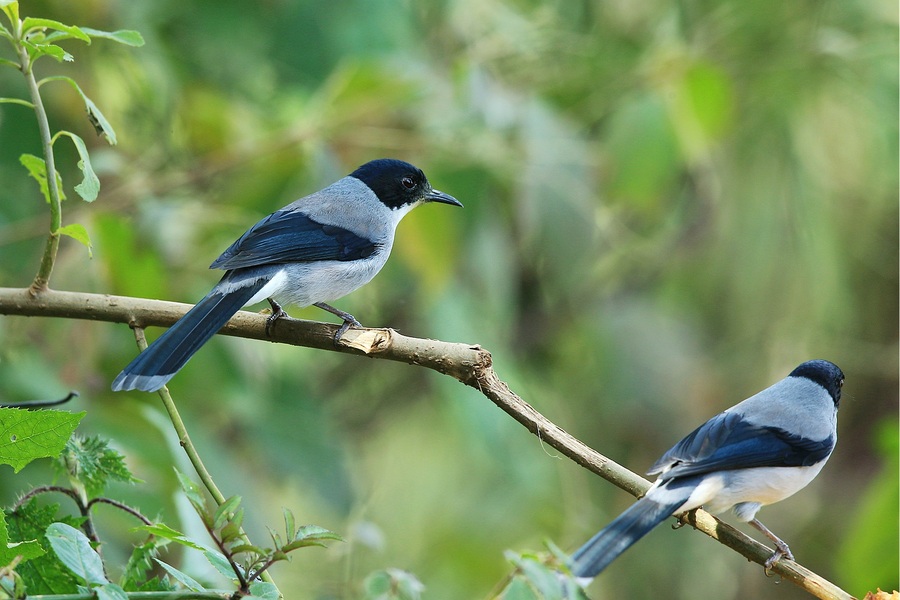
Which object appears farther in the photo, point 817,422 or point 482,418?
point 482,418

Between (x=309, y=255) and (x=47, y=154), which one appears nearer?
(x=47, y=154)

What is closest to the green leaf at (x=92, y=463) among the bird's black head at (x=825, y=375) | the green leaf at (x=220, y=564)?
the green leaf at (x=220, y=564)

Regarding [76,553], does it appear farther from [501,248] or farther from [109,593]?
[501,248]

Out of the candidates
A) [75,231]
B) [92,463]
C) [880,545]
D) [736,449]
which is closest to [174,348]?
[75,231]

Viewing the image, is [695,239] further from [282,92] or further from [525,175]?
[282,92]

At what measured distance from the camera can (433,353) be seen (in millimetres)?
2184

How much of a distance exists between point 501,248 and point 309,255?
76.6 inches

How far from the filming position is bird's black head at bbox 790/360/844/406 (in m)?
2.39

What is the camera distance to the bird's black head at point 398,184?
12.5ft

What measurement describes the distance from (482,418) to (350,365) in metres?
2.50

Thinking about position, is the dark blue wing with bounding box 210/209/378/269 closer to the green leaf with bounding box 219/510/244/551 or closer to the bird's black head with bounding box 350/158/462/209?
the bird's black head with bounding box 350/158/462/209

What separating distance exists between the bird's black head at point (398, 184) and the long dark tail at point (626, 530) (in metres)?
1.99

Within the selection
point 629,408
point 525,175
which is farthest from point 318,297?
point 629,408

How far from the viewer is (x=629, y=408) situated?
5508 millimetres
